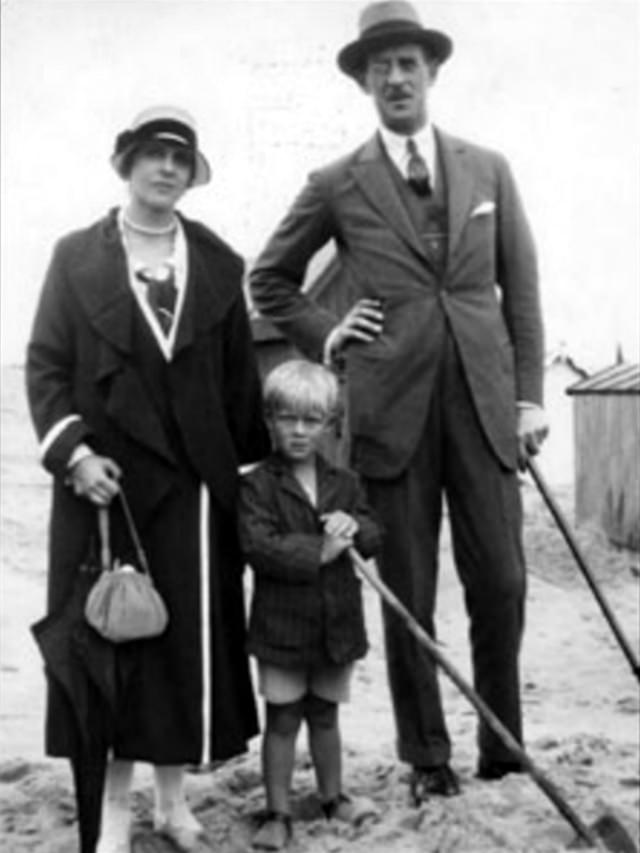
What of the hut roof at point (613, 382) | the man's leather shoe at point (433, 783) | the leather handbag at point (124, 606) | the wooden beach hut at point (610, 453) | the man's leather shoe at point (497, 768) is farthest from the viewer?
the hut roof at point (613, 382)

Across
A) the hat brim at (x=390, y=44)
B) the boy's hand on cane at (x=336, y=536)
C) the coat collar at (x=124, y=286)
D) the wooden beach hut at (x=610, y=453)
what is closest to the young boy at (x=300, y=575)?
the boy's hand on cane at (x=336, y=536)

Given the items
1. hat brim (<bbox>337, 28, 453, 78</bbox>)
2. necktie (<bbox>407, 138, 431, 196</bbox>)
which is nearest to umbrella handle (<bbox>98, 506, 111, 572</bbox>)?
necktie (<bbox>407, 138, 431, 196</bbox>)

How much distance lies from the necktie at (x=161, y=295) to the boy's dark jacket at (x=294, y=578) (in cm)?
42

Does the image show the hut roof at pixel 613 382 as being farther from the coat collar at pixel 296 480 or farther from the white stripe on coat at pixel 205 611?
the white stripe on coat at pixel 205 611

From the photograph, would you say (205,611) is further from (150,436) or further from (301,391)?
(301,391)

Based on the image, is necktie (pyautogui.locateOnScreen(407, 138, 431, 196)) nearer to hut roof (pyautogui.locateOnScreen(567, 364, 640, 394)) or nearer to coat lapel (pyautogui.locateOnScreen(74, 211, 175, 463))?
coat lapel (pyautogui.locateOnScreen(74, 211, 175, 463))

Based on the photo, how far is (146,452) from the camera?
313 cm

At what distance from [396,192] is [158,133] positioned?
0.73 metres

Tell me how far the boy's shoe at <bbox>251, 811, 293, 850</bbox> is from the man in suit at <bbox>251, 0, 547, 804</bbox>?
1.39ft

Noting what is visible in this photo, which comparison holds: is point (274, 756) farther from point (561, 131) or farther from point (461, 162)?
point (561, 131)

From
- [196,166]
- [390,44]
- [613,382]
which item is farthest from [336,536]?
[613,382]

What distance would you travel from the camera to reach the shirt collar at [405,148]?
11.9ft

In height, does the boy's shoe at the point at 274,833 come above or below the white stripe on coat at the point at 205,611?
below

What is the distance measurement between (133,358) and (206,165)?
1.66 ft
